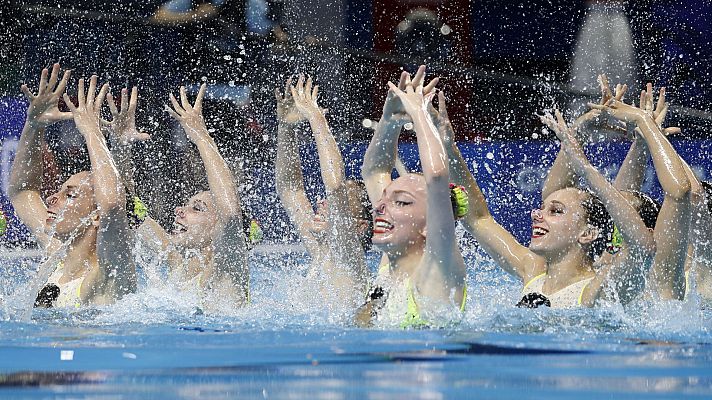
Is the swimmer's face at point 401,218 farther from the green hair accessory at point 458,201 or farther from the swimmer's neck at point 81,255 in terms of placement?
the swimmer's neck at point 81,255

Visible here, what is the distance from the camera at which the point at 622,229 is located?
155 inches

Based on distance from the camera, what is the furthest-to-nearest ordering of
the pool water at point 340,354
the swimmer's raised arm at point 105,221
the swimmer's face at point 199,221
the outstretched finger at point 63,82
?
the swimmer's face at point 199,221 < the outstretched finger at point 63,82 < the swimmer's raised arm at point 105,221 < the pool water at point 340,354

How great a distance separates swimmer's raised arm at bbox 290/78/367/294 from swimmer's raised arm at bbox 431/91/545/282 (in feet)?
1.49

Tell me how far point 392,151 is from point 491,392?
1.74 metres

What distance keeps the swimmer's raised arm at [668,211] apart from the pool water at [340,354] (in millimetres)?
104

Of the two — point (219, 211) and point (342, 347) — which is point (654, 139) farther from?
point (219, 211)

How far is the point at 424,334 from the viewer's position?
12.2 feet

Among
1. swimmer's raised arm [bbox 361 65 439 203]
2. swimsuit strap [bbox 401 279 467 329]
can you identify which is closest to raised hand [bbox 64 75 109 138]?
swimmer's raised arm [bbox 361 65 439 203]

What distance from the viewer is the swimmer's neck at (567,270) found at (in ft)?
14.8

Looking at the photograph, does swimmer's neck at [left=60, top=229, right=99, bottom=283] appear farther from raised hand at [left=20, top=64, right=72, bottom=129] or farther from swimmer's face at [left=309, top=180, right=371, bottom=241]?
swimmer's face at [left=309, top=180, right=371, bottom=241]

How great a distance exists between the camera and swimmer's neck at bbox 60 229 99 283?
15.7 ft

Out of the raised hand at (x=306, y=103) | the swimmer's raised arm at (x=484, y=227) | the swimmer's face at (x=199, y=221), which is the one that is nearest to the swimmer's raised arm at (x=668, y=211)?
the swimmer's raised arm at (x=484, y=227)

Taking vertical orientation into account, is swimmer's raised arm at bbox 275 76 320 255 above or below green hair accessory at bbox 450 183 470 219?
above

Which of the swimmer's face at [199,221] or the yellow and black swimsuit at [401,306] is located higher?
the swimmer's face at [199,221]
